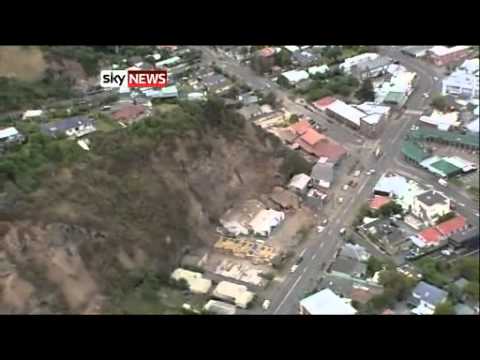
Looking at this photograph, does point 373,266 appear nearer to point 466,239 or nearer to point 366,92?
point 466,239

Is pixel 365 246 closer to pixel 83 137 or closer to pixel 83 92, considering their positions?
pixel 83 137

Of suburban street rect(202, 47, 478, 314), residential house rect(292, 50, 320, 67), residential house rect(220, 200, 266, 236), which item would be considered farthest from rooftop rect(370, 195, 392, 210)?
residential house rect(292, 50, 320, 67)

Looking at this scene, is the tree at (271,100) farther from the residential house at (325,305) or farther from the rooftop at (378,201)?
the residential house at (325,305)

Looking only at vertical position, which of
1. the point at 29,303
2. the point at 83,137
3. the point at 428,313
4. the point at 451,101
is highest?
the point at 451,101

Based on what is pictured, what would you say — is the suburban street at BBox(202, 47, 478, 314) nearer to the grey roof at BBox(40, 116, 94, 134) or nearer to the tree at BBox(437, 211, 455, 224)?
the tree at BBox(437, 211, 455, 224)

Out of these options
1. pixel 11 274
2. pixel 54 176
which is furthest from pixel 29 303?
pixel 54 176

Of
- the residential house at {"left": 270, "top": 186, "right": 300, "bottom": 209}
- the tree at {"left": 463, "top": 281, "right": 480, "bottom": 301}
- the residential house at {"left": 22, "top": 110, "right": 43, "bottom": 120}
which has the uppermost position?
the residential house at {"left": 22, "top": 110, "right": 43, "bottom": 120}

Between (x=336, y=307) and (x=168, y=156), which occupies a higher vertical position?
(x=168, y=156)
